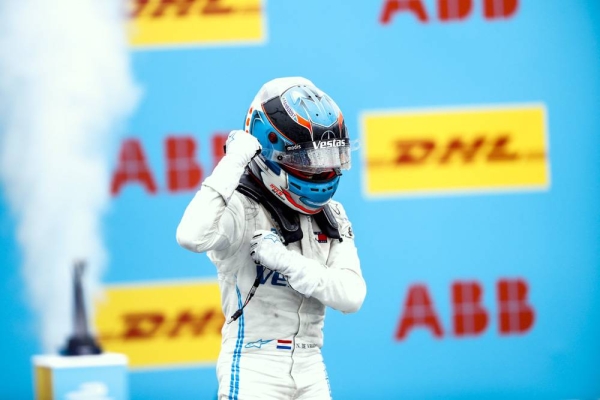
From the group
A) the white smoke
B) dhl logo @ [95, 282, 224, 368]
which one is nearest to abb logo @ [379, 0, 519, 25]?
the white smoke

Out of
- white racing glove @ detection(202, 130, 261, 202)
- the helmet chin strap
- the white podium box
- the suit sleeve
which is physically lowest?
the white podium box

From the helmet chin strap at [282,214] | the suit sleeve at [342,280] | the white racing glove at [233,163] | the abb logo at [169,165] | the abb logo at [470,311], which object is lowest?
the abb logo at [470,311]

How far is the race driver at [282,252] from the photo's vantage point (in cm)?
302

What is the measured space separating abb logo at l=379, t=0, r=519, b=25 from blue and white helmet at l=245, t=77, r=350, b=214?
210cm

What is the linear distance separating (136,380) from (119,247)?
2.03 ft

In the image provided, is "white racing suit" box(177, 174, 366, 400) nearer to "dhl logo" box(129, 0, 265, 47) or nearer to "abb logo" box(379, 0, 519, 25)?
"dhl logo" box(129, 0, 265, 47)

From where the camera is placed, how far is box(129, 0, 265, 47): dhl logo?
502 cm

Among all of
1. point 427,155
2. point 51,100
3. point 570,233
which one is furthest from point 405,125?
point 51,100

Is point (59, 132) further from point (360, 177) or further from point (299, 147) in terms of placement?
point (299, 147)

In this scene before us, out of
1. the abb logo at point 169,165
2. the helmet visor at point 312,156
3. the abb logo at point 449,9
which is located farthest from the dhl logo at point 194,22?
the helmet visor at point 312,156

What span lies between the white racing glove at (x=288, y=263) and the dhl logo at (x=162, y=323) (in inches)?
84.9

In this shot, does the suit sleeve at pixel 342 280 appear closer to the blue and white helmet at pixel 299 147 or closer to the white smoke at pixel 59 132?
the blue and white helmet at pixel 299 147

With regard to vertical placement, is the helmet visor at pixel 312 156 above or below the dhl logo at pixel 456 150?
below

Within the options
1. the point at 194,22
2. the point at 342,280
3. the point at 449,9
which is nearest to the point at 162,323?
the point at 194,22
